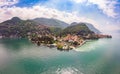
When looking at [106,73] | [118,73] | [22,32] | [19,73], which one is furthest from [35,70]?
[22,32]

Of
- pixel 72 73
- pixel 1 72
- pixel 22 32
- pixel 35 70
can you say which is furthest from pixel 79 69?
pixel 22 32

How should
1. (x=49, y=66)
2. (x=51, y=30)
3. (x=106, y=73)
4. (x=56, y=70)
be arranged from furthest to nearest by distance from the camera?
1. (x=51, y=30)
2. (x=49, y=66)
3. (x=56, y=70)
4. (x=106, y=73)

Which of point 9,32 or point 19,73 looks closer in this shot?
point 19,73

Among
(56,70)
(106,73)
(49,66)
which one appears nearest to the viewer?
(106,73)

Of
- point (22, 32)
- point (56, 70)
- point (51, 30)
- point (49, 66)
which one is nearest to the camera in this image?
point (56, 70)

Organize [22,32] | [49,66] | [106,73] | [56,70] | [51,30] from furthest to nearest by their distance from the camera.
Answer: [51,30] → [22,32] → [49,66] → [56,70] → [106,73]

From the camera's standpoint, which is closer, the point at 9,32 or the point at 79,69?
the point at 79,69

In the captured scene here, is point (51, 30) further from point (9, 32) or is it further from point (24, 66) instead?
point (24, 66)

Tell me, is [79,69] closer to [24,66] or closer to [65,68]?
[65,68]
